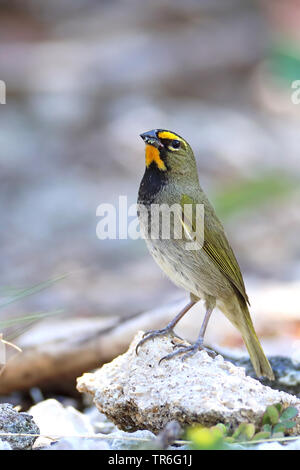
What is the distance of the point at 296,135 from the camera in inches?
508

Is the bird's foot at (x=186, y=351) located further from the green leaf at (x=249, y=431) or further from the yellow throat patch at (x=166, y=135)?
the yellow throat patch at (x=166, y=135)

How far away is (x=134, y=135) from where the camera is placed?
11562 mm

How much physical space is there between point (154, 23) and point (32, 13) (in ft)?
7.55

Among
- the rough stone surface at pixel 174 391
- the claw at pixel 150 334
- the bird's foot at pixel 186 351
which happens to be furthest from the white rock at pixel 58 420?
the bird's foot at pixel 186 351

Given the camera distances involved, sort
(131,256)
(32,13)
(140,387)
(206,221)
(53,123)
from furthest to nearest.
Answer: (32,13), (53,123), (131,256), (206,221), (140,387)

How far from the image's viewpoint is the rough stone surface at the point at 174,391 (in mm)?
3039

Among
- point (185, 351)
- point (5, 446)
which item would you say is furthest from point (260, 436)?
point (5, 446)

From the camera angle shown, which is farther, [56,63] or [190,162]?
[56,63]

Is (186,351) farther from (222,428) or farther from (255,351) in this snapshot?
(222,428)

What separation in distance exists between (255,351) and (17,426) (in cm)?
138

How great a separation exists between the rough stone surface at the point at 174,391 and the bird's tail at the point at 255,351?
529 millimetres
